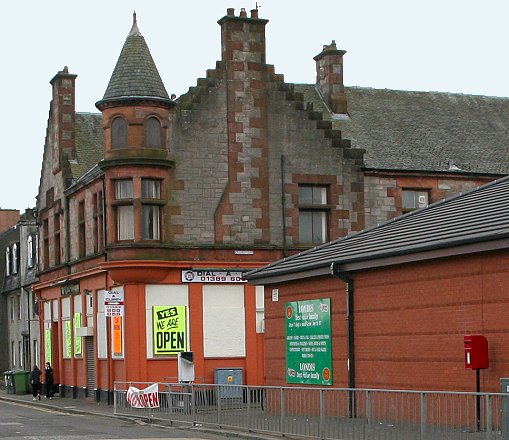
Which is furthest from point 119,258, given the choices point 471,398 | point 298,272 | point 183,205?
point 471,398

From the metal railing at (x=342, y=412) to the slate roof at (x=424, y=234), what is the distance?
10.5 feet

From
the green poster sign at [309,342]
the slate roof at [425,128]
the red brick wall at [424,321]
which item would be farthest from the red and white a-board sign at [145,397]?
the slate roof at [425,128]

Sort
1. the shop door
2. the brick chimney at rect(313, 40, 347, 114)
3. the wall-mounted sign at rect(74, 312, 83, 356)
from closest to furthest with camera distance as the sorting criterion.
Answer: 1. the shop door
2. the wall-mounted sign at rect(74, 312, 83, 356)
3. the brick chimney at rect(313, 40, 347, 114)

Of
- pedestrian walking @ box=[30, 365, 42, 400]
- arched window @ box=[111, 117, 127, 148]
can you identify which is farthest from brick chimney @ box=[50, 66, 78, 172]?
arched window @ box=[111, 117, 127, 148]

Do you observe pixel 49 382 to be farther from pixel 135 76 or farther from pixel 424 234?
pixel 424 234

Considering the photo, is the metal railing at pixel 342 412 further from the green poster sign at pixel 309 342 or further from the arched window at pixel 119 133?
the arched window at pixel 119 133

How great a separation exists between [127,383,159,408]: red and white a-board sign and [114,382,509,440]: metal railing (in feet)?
1.68

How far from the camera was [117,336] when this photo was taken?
3859 centimetres

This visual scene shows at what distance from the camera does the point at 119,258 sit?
37.6 meters

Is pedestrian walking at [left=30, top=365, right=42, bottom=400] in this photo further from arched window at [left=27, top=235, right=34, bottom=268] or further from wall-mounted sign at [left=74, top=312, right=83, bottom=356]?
arched window at [left=27, top=235, right=34, bottom=268]

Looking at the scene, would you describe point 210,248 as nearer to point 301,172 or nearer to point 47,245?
point 301,172

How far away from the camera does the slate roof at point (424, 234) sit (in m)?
20.9

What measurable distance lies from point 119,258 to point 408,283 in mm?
16373

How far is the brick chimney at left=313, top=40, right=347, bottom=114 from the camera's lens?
4525cm
